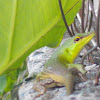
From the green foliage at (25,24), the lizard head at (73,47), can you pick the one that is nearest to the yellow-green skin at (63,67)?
the lizard head at (73,47)

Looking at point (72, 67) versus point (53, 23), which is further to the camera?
point (53, 23)

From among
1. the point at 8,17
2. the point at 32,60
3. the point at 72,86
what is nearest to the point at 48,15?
the point at 8,17

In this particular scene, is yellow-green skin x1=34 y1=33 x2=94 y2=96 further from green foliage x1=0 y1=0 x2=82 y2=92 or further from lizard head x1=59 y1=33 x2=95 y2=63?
green foliage x1=0 y1=0 x2=82 y2=92

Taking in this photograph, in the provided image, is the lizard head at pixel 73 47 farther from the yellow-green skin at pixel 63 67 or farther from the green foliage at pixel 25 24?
the green foliage at pixel 25 24

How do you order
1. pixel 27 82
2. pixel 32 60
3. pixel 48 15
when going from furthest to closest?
pixel 32 60
pixel 27 82
pixel 48 15

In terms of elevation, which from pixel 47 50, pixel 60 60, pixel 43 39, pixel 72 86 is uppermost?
pixel 47 50

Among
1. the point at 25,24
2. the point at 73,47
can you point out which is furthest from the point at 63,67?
the point at 25,24

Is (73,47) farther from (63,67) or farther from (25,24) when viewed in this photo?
(25,24)

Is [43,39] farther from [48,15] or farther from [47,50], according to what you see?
[47,50]

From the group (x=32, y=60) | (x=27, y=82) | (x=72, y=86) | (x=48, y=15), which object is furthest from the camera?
(x=32, y=60)
